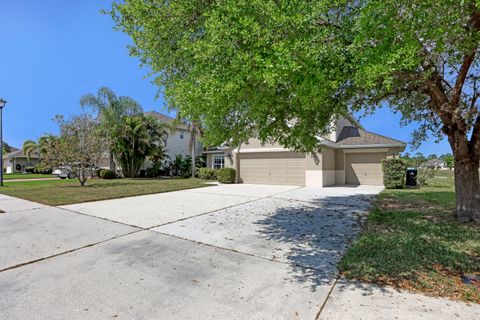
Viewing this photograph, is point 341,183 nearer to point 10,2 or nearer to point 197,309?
point 197,309

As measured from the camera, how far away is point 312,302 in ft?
10.6

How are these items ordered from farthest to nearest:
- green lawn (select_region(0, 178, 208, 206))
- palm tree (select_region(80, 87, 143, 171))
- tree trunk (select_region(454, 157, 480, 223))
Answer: palm tree (select_region(80, 87, 143, 171)), green lawn (select_region(0, 178, 208, 206)), tree trunk (select_region(454, 157, 480, 223))

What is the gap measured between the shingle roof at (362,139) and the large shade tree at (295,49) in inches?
465

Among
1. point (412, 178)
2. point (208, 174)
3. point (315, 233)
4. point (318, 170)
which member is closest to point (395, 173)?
point (412, 178)

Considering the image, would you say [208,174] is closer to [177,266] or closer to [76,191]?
[76,191]

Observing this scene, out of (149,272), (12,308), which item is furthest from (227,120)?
(12,308)

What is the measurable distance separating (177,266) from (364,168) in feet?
57.3

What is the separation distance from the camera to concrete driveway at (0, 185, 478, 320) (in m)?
3.12

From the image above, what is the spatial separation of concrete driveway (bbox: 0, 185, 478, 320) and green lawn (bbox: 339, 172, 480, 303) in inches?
13.5

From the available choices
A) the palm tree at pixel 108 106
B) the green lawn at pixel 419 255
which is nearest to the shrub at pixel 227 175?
the palm tree at pixel 108 106

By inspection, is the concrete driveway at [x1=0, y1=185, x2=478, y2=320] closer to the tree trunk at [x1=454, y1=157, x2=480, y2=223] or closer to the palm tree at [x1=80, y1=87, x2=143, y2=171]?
the tree trunk at [x1=454, y1=157, x2=480, y2=223]

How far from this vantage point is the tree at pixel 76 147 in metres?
16.6

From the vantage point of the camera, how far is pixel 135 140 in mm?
26750

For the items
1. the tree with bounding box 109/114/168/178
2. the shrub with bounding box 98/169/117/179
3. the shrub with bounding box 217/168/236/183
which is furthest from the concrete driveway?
the shrub with bounding box 98/169/117/179
